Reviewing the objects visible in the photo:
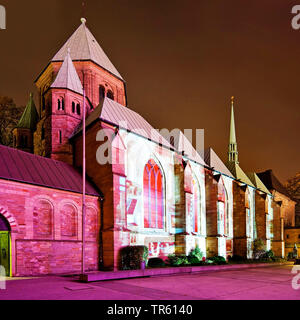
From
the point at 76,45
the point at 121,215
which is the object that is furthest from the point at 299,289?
the point at 76,45

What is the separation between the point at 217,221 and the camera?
29.0 meters

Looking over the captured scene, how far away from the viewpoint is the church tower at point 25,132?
95.0 feet

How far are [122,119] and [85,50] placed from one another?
11.5m

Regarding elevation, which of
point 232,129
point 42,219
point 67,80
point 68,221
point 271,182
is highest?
point 232,129

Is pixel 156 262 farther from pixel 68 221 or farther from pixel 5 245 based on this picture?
pixel 5 245

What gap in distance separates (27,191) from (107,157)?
19.2ft

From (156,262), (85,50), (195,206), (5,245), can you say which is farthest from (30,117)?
(156,262)

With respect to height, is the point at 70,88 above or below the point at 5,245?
above

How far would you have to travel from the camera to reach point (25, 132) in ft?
96.1

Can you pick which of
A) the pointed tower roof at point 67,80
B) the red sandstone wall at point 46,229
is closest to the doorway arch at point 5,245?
the red sandstone wall at point 46,229

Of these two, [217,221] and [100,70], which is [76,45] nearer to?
[100,70]

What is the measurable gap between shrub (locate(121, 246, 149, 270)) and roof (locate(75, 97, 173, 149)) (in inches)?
344

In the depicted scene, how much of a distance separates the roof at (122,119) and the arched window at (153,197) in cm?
246

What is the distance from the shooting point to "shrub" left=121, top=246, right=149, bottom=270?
58.3 feet
